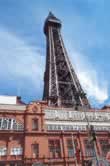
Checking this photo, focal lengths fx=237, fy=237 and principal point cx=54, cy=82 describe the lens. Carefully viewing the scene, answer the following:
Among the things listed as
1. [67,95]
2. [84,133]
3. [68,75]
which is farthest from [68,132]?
[68,75]

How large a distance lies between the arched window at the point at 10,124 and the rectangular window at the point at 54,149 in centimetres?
574

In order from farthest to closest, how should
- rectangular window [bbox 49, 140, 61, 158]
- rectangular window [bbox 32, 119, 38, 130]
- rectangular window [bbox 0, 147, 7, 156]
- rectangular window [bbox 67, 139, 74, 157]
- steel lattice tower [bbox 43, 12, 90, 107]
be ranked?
steel lattice tower [bbox 43, 12, 90, 107], rectangular window [bbox 32, 119, 38, 130], rectangular window [bbox 67, 139, 74, 157], rectangular window [bbox 49, 140, 61, 158], rectangular window [bbox 0, 147, 7, 156]

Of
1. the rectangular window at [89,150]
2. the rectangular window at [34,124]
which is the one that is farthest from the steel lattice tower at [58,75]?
the rectangular window at [89,150]

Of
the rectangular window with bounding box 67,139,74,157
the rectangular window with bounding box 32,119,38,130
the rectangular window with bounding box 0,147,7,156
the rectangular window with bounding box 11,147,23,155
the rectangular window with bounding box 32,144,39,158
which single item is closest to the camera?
the rectangular window with bounding box 0,147,7,156

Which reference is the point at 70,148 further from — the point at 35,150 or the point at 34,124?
the point at 34,124

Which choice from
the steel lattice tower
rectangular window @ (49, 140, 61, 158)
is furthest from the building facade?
the steel lattice tower

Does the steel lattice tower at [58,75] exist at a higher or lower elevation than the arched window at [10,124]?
higher

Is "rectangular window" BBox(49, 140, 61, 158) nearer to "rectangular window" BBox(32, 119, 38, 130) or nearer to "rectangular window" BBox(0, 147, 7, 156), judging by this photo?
Result: "rectangular window" BBox(32, 119, 38, 130)

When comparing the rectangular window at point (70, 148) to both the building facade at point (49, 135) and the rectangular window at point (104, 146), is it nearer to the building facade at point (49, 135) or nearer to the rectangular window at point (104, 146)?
the building facade at point (49, 135)

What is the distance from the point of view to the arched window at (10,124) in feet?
130

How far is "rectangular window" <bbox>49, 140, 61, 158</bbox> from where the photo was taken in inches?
1536

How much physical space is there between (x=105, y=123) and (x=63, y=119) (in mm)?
8732

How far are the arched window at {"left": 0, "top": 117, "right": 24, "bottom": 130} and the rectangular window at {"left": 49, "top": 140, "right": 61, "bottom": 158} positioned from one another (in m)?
5.74

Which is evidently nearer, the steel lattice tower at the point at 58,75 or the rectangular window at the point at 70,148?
the rectangular window at the point at 70,148
